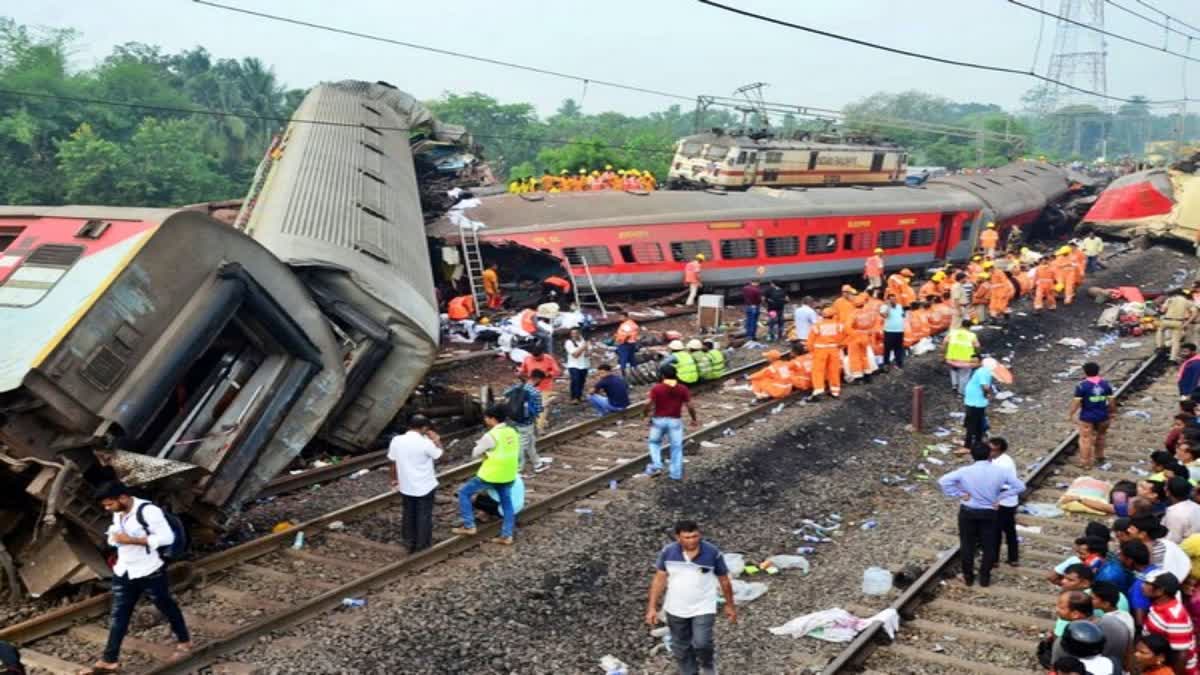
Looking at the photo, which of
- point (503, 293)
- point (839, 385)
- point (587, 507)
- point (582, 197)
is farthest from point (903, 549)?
point (582, 197)

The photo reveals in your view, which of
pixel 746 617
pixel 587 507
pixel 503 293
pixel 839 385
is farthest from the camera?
pixel 503 293

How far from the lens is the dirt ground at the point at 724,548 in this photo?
727 centimetres

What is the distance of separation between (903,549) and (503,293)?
12270 mm

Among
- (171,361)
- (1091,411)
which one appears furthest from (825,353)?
(171,361)

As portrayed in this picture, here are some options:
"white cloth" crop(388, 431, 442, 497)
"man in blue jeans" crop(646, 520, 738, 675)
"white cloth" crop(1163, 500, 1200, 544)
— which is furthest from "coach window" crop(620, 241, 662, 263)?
"man in blue jeans" crop(646, 520, 738, 675)

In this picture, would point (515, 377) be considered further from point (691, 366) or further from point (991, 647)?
point (991, 647)

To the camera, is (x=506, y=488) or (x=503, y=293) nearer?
(x=506, y=488)

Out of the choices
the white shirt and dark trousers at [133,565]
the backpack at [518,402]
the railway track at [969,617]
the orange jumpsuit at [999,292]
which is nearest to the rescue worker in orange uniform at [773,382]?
the railway track at [969,617]

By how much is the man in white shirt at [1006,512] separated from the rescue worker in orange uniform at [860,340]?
19.9ft

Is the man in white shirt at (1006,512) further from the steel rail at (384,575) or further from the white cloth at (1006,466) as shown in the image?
the steel rail at (384,575)

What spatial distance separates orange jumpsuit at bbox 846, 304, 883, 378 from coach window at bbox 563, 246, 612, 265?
653 cm

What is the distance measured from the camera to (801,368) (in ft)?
48.1

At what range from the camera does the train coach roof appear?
68.9 feet

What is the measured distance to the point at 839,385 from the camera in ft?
48.1
